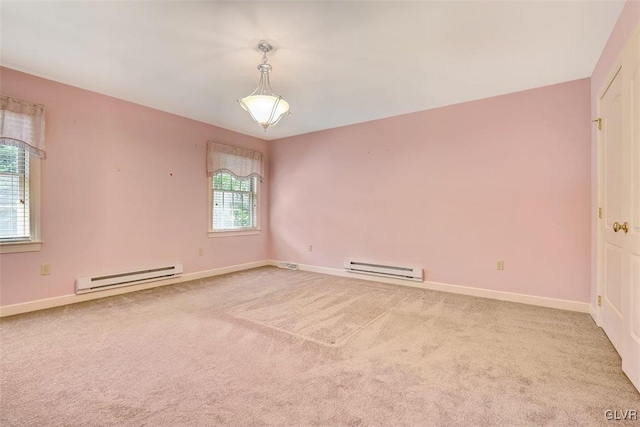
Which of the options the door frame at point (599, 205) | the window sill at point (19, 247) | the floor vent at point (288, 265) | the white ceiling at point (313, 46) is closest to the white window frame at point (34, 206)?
the window sill at point (19, 247)

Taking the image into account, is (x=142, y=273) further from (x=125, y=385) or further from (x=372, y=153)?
(x=372, y=153)

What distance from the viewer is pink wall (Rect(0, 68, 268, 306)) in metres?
3.11

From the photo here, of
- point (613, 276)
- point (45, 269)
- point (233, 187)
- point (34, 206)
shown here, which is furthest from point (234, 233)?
point (613, 276)

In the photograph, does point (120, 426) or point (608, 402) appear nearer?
point (120, 426)

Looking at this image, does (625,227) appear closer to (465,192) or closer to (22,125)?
(465,192)

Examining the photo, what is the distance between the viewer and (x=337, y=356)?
211 centimetres

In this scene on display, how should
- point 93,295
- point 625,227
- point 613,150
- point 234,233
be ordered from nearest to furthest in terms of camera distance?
1. point 625,227
2. point 613,150
3. point 93,295
4. point 234,233

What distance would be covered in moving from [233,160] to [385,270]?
313 centimetres

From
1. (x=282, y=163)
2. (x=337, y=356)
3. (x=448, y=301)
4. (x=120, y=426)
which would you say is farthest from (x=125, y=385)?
(x=282, y=163)

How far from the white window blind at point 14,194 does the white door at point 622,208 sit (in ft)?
16.9

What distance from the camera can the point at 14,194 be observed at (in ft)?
9.75

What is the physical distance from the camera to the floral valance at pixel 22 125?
9.32 feet

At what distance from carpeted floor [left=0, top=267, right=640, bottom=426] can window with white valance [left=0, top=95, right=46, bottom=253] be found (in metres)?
0.83

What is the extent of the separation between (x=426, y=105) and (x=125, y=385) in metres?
4.16
